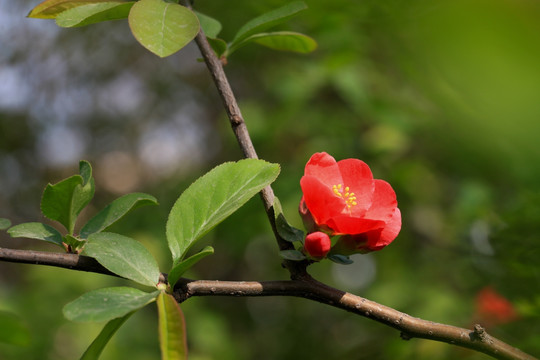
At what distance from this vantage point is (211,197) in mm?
588

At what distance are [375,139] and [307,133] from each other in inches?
12.3

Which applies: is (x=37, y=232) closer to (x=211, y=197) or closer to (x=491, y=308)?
(x=211, y=197)

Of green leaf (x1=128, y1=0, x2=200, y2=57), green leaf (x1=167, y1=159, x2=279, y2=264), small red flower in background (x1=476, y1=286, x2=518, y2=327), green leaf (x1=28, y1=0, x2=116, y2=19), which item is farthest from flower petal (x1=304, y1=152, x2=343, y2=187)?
small red flower in background (x1=476, y1=286, x2=518, y2=327)

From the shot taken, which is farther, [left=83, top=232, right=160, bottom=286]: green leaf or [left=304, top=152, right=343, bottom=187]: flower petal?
[left=304, top=152, right=343, bottom=187]: flower petal

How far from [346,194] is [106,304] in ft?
1.06

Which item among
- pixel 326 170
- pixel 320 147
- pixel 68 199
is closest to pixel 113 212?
pixel 68 199

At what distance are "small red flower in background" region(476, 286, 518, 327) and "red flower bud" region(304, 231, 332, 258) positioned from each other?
3.73 ft

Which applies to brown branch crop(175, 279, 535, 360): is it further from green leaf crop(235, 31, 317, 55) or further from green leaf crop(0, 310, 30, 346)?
green leaf crop(235, 31, 317, 55)

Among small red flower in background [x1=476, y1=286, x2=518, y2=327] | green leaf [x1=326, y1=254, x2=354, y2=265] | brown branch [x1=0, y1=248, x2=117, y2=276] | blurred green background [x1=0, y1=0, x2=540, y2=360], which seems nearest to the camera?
blurred green background [x1=0, y1=0, x2=540, y2=360]

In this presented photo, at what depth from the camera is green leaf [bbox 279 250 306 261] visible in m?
0.58

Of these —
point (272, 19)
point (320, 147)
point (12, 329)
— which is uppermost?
point (272, 19)

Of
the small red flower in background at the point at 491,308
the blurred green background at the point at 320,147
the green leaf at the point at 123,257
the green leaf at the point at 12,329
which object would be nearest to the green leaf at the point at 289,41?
the blurred green background at the point at 320,147

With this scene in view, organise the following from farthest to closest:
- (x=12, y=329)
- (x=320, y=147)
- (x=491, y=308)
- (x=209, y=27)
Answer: (x=320, y=147)
(x=491, y=308)
(x=209, y=27)
(x=12, y=329)

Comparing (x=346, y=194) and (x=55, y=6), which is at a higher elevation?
(x=55, y=6)
